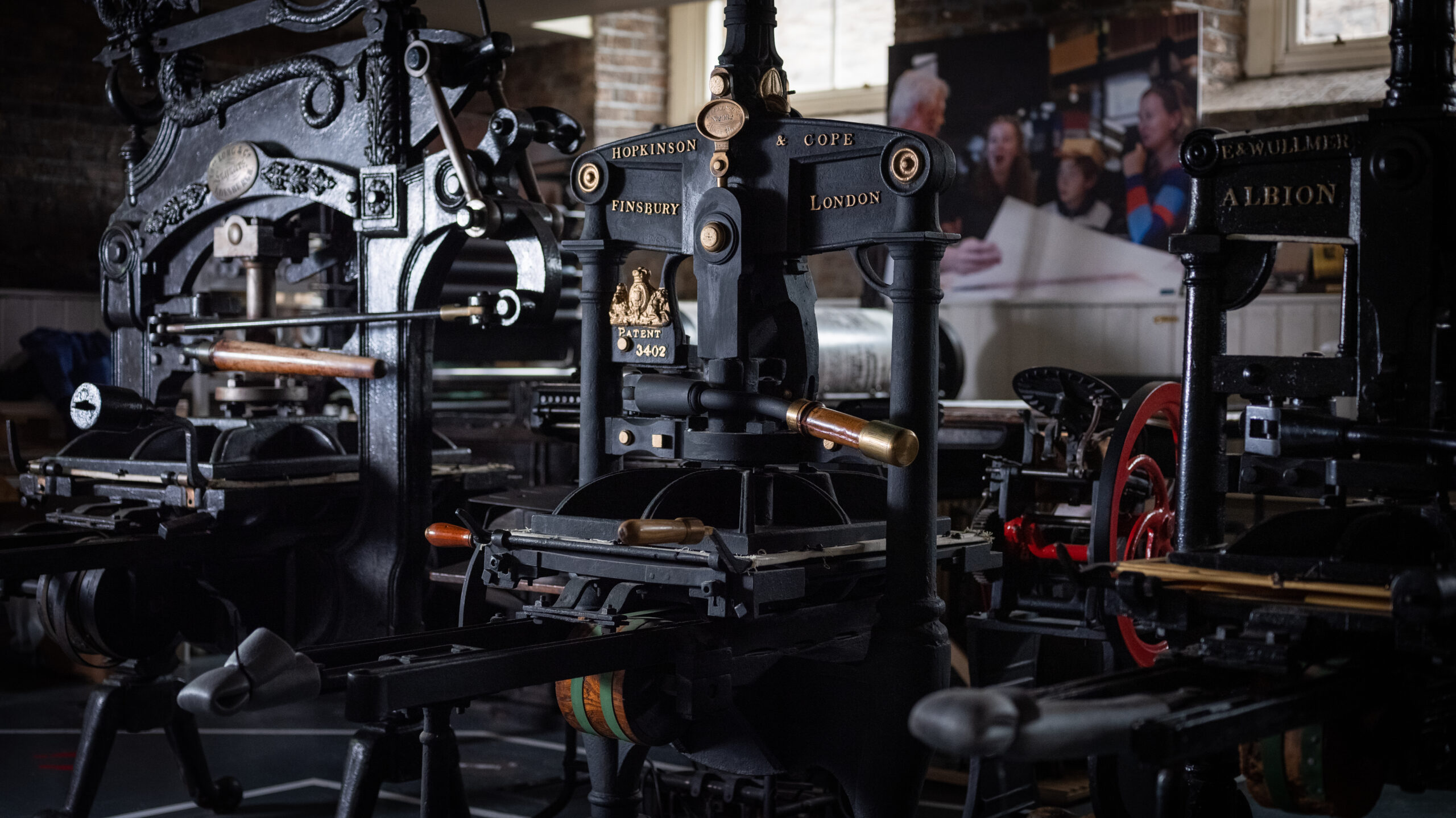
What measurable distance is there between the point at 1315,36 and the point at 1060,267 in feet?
5.49

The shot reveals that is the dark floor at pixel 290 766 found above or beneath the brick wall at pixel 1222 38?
beneath

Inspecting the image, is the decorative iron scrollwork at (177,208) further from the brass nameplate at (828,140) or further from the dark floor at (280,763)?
the brass nameplate at (828,140)

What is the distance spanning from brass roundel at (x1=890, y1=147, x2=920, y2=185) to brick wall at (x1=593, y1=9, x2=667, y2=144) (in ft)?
23.1

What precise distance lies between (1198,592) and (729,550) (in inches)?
30.8

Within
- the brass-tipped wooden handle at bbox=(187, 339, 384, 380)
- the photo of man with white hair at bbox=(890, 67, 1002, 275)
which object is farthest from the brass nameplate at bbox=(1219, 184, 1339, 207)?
the photo of man with white hair at bbox=(890, 67, 1002, 275)

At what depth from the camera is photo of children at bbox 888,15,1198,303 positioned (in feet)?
24.5

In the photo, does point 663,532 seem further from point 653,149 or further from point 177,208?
point 177,208

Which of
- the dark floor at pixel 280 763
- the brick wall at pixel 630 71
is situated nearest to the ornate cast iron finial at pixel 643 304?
the dark floor at pixel 280 763

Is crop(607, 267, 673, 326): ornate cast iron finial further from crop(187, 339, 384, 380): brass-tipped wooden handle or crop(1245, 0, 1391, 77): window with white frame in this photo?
crop(1245, 0, 1391, 77): window with white frame

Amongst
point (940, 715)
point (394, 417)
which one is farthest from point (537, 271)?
point (940, 715)

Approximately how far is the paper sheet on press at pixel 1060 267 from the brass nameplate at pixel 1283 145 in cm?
477

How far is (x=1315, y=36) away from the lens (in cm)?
756

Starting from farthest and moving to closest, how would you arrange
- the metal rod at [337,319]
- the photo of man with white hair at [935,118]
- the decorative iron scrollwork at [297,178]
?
the photo of man with white hair at [935,118] < the decorative iron scrollwork at [297,178] < the metal rod at [337,319]

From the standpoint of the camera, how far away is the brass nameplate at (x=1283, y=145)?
2.59 meters
